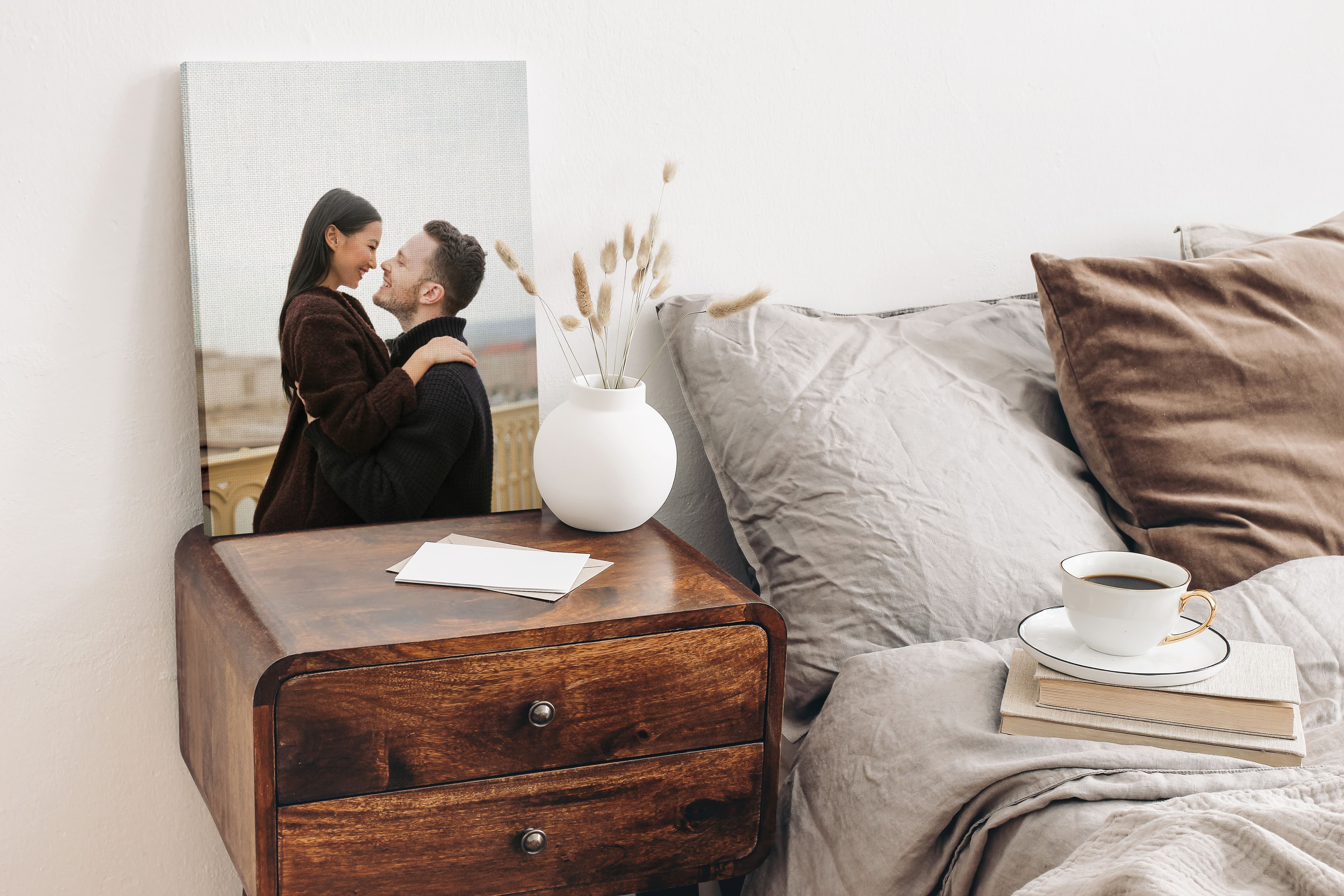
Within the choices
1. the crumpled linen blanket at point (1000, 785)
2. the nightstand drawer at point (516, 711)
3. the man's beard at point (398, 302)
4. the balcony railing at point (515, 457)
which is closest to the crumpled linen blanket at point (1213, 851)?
the crumpled linen blanket at point (1000, 785)

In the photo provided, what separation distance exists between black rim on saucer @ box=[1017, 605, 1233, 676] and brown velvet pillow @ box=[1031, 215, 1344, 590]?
260 mm

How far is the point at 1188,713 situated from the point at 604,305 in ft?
2.23

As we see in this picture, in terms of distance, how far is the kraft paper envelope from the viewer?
1.01 metres

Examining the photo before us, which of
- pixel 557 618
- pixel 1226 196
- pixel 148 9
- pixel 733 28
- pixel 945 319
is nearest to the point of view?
pixel 557 618

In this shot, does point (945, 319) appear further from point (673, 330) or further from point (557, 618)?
point (557, 618)

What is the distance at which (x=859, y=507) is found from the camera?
1.20m

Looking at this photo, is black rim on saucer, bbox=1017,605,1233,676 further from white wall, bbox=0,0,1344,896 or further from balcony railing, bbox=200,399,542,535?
balcony railing, bbox=200,399,542,535

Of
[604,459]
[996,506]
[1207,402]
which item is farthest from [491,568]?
[1207,402]

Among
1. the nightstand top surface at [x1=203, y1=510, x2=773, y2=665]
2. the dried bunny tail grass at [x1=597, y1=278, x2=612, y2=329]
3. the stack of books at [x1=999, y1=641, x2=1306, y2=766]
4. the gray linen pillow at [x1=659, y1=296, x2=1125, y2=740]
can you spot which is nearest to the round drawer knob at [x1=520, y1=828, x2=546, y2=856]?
the nightstand top surface at [x1=203, y1=510, x2=773, y2=665]

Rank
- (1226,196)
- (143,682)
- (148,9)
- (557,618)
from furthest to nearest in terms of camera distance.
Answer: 1. (1226,196)
2. (143,682)
3. (148,9)
4. (557,618)

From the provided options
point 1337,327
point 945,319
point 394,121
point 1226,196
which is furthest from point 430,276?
point 1226,196

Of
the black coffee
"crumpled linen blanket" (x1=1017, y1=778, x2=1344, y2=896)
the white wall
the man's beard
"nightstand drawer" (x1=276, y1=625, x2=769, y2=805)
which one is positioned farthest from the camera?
the man's beard

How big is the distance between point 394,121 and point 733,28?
1.42ft

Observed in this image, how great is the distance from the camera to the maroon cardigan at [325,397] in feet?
3.88
